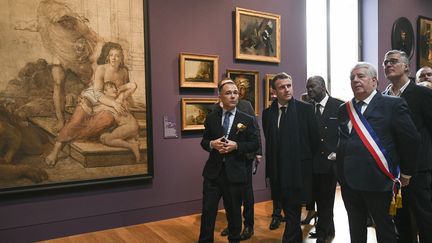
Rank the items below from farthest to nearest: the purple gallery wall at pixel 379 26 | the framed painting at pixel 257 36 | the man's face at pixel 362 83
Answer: the purple gallery wall at pixel 379 26 → the framed painting at pixel 257 36 → the man's face at pixel 362 83

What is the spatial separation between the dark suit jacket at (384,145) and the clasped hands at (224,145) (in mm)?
1068

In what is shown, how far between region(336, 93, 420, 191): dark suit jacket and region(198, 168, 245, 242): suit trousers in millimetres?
1152

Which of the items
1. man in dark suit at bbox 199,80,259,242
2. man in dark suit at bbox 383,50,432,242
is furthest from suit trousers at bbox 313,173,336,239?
man in dark suit at bbox 199,80,259,242

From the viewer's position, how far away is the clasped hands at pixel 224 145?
323cm

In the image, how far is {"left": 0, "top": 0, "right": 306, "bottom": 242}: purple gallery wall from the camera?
159 inches

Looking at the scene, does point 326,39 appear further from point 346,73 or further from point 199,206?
point 199,206

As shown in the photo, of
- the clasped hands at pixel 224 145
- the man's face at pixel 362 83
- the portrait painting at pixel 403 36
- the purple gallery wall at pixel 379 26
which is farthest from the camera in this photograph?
the portrait painting at pixel 403 36

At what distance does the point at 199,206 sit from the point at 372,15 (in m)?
5.69

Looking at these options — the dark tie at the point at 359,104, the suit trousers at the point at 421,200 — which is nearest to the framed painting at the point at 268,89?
the suit trousers at the point at 421,200

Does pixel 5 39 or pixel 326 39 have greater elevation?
pixel 326 39

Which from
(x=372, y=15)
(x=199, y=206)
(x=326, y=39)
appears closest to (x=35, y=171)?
(x=199, y=206)

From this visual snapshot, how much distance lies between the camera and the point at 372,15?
758cm

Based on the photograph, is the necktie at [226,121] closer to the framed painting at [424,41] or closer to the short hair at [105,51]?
the short hair at [105,51]

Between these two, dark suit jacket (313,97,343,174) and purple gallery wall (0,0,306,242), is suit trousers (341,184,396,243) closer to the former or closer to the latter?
dark suit jacket (313,97,343,174)
